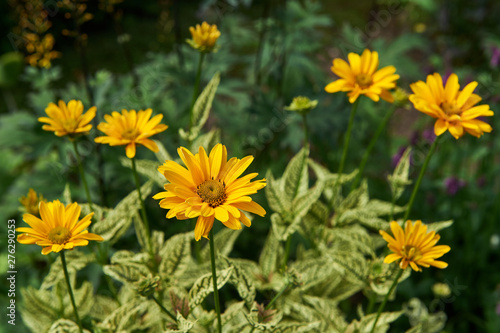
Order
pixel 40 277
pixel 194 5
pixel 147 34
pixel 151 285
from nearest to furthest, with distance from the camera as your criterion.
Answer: pixel 151 285, pixel 40 277, pixel 147 34, pixel 194 5

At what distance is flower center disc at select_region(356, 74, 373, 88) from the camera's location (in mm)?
996

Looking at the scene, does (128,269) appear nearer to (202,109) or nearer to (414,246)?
(202,109)

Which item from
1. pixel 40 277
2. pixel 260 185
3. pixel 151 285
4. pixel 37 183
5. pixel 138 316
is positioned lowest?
pixel 40 277

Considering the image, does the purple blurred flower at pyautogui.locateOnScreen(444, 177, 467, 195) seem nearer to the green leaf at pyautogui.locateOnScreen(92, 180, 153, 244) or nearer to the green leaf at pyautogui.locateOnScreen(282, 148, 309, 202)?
the green leaf at pyautogui.locateOnScreen(282, 148, 309, 202)

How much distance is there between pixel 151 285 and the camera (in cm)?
82

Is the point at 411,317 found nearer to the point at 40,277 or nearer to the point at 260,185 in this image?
the point at 260,185

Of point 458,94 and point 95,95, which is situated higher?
point 458,94

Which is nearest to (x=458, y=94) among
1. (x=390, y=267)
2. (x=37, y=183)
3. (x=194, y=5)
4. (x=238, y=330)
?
(x=390, y=267)

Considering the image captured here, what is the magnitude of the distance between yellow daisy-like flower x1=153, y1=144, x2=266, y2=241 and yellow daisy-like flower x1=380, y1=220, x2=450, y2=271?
276 millimetres

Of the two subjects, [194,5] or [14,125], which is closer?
[14,125]

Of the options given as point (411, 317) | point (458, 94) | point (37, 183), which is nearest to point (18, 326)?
point (37, 183)

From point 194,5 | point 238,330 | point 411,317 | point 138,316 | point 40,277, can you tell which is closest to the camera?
point 238,330

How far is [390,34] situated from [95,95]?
9.91ft

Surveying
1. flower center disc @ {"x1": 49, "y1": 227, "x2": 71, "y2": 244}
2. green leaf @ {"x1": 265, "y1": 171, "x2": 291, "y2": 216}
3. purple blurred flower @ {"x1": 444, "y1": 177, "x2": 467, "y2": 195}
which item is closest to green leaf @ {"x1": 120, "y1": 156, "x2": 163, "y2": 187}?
green leaf @ {"x1": 265, "y1": 171, "x2": 291, "y2": 216}
